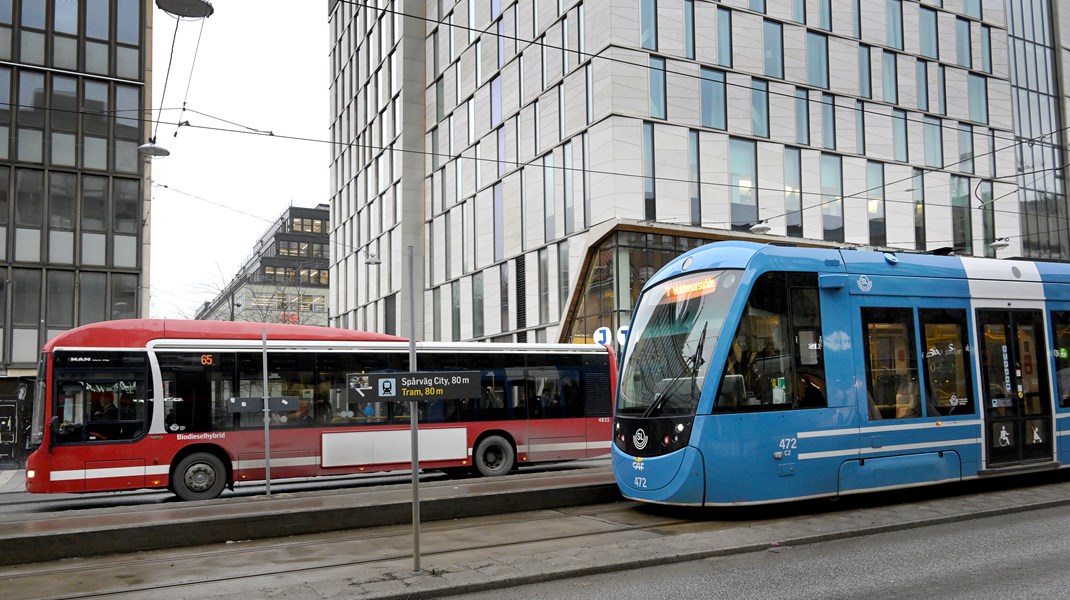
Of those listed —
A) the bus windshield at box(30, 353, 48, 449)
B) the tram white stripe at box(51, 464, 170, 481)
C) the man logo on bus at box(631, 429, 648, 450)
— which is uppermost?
the bus windshield at box(30, 353, 48, 449)

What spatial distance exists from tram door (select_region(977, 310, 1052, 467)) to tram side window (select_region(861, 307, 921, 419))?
4.68 feet

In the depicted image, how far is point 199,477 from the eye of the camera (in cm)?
1465

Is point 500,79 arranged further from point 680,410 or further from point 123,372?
point 680,410

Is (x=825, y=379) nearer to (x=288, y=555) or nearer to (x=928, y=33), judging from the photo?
(x=288, y=555)

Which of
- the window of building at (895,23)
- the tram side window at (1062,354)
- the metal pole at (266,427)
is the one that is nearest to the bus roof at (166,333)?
the metal pole at (266,427)

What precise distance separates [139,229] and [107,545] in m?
25.8

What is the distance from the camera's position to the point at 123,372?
1438cm

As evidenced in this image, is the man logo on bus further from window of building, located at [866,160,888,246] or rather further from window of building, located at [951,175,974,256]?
window of building, located at [951,175,974,256]

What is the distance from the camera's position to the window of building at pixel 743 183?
1292 inches

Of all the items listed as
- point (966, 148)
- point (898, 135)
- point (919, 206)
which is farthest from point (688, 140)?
point (966, 148)

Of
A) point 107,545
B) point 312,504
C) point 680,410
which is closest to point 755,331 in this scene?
point 680,410

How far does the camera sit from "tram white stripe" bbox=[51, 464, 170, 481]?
13719 millimetres

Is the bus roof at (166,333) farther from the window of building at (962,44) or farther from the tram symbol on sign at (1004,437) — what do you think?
the window of building at (962,44)

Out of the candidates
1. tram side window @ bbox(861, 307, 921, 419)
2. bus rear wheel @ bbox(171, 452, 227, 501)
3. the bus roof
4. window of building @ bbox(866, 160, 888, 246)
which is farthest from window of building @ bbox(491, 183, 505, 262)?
tram side window @ bbox(861, 307, 921, 419)
